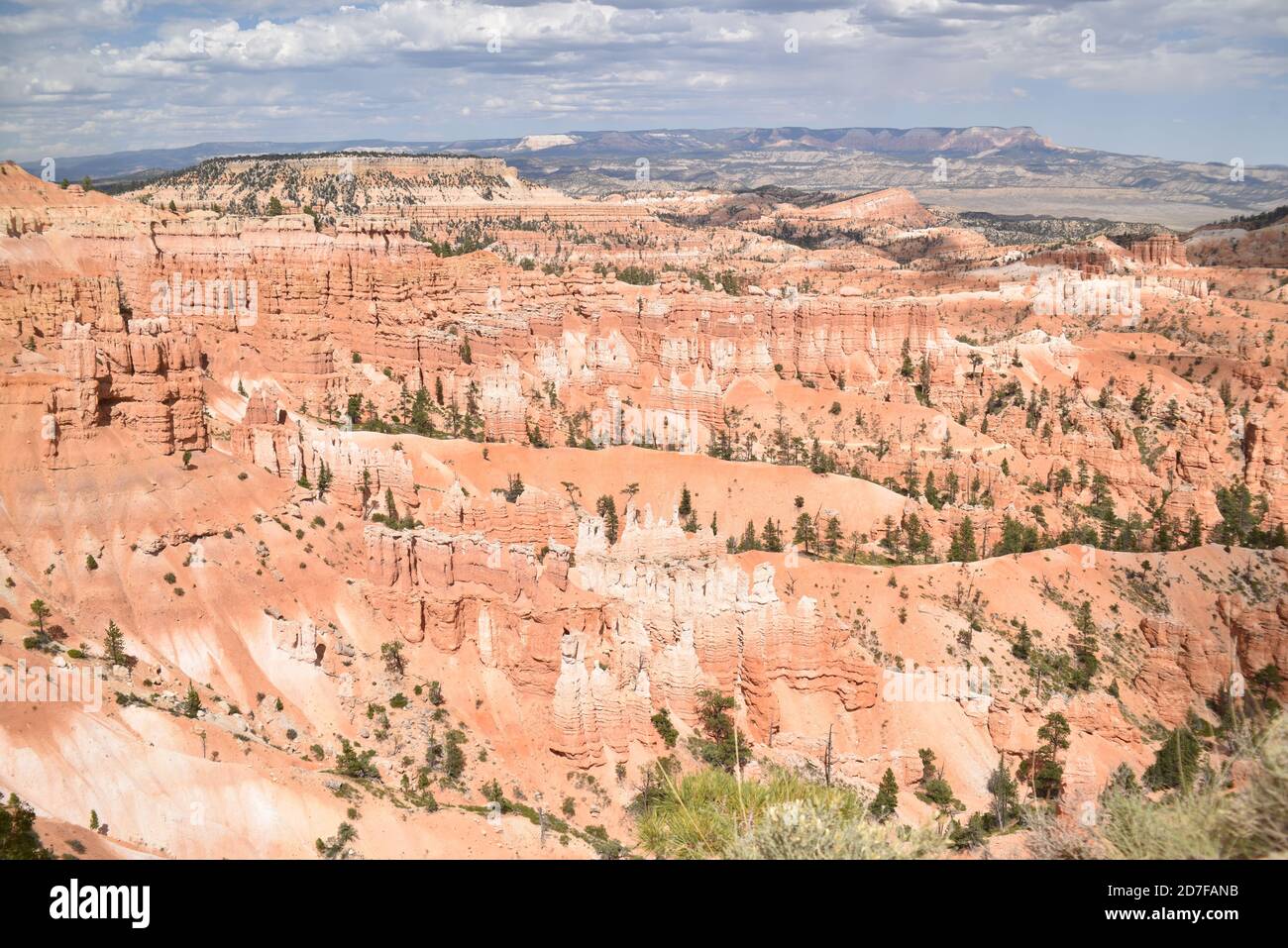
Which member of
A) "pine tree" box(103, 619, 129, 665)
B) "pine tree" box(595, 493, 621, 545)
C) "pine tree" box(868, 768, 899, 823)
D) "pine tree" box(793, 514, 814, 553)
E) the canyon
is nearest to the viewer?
"pine tree" box(868, 768, 899, 823)

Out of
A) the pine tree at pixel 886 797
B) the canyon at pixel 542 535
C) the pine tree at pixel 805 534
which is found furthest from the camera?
the pine tree at pixel 805 534

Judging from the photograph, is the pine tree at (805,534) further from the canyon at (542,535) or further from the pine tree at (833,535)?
the pine tree at (833,535)

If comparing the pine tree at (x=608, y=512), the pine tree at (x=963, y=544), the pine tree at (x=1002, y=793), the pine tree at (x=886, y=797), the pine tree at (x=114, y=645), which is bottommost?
the pine tree at (x=1002, y=793)

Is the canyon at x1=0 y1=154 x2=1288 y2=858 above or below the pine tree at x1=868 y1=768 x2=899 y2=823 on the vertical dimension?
above

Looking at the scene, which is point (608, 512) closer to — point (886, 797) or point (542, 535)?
point (542, 535)

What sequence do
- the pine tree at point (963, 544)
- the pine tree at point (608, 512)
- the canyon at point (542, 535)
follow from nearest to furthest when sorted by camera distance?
the canyon at point (542, 535), the pine tree at point (963, 544), the pine tree at point (608, 512)

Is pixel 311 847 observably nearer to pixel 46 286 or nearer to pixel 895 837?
pixel 895 837

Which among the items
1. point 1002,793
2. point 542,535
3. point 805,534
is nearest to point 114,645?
point 542,535

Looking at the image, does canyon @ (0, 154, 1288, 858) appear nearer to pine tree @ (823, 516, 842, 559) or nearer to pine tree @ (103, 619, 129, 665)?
pine tree @ (103, 619, 129, 665)

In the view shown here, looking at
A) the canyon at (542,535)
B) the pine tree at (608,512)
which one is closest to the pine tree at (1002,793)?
the canyon at (542,535)

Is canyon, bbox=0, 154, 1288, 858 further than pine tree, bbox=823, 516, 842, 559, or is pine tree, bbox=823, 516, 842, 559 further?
pine tree, bbox=823, 516, 842, 559

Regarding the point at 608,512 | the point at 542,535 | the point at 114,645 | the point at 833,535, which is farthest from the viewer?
the point at 608,512

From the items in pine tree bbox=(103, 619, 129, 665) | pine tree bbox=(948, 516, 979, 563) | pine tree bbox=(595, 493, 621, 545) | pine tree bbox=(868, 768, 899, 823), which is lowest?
pine tree bbox=(868, 768, 899, 823)

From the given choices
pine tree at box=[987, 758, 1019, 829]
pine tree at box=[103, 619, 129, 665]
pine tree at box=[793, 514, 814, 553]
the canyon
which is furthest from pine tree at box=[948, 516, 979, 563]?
pine tree at box=[103, 619, 129, 665]
